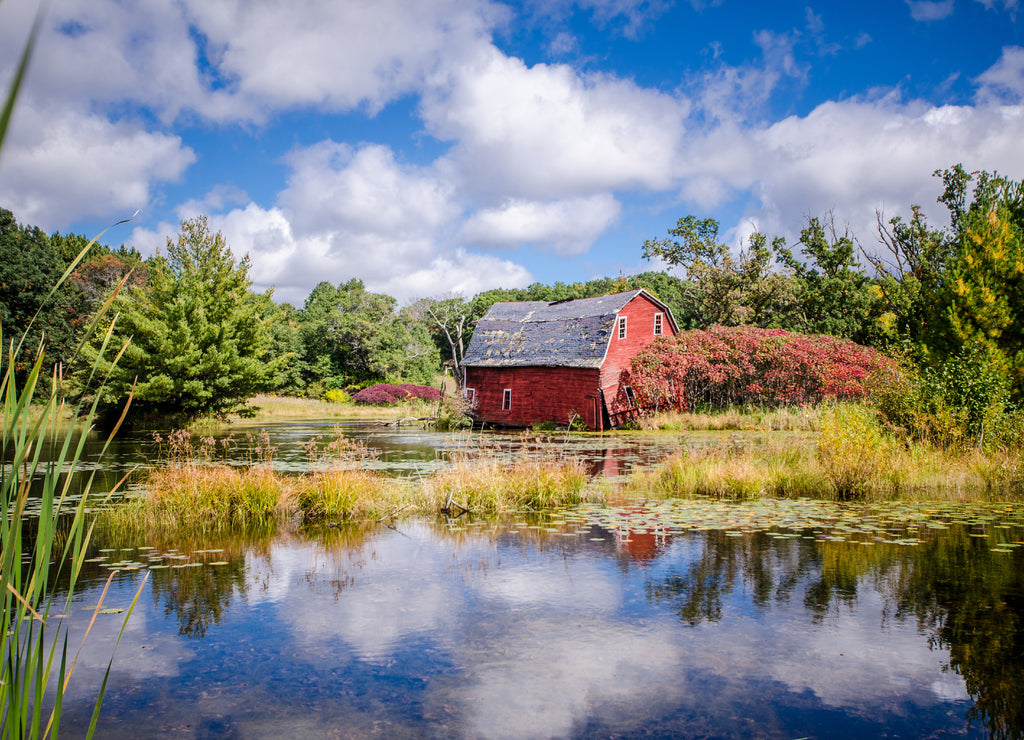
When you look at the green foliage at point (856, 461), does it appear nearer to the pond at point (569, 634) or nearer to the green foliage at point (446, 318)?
the pond at point (569, 634)

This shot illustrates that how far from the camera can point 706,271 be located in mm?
37094

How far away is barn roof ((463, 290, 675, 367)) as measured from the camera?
92.3ft

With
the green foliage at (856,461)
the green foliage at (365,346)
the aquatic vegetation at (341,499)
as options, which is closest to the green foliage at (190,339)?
the green foliage at (365,346)

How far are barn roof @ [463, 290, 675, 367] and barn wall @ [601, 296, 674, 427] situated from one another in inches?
18.0

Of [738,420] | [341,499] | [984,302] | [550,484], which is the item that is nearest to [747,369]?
[738,420]

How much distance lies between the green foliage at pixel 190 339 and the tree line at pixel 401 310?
0.07 metres

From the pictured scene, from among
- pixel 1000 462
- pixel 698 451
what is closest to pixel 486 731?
pixel 698 451

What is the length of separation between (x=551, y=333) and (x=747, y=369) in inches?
319

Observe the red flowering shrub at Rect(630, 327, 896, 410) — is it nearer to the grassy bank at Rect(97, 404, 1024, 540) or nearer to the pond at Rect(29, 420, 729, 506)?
the pond at Rect(29, 420, 729, 506)

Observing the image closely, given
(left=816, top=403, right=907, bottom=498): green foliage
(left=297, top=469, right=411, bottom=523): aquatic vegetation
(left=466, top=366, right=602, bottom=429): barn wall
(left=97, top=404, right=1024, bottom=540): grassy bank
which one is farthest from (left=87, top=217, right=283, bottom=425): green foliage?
(left=816, top=403, right=907, bottom=498): green foliage

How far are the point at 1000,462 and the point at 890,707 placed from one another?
372 inches

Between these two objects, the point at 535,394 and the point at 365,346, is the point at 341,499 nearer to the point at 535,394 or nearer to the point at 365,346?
the point at 535,394

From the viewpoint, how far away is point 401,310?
161 ft

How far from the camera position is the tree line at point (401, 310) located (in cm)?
1431
